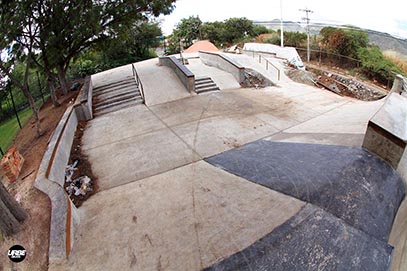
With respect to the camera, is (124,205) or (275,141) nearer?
(124,205)

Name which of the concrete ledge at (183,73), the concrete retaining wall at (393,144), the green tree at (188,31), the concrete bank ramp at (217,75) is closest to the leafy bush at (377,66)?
the concrete bank ramp at (217,75)

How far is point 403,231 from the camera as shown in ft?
16.5

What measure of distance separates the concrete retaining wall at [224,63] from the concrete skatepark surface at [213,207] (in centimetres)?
582

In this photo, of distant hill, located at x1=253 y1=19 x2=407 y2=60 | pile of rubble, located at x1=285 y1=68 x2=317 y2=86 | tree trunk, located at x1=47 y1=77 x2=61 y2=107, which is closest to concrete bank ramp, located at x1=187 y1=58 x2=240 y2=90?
pile of rubble, located at x1=285 y1=68 x2=317 y2=86

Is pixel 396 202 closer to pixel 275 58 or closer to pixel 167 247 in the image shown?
pixel 167 247

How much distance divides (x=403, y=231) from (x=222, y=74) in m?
12.2

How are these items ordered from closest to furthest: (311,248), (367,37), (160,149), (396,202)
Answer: (311,248) → (396,202) → (160,149) → (367,37)

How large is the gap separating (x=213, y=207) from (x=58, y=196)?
2.97 metres

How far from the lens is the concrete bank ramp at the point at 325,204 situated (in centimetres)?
368

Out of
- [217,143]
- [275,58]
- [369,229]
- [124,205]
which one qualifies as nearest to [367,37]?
[275,58]

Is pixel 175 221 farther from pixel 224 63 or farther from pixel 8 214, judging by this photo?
pixel 224 63

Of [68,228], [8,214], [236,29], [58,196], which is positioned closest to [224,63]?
[58,196]

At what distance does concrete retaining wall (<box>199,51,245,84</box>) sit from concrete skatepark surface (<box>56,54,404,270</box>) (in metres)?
5.82

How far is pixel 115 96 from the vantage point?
12.2 m
